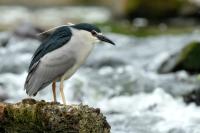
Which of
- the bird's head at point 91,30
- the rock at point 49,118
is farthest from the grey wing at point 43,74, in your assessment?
the rock at point 49,118

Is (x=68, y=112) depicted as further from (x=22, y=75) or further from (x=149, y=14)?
(x=149, y=14)

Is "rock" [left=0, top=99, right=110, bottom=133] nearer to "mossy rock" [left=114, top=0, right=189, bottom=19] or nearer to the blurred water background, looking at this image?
the blurred water background

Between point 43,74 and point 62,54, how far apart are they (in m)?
0.28

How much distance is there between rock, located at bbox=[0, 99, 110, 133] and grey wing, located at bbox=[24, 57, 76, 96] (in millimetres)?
544

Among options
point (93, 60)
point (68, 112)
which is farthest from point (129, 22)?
point (68, 112)

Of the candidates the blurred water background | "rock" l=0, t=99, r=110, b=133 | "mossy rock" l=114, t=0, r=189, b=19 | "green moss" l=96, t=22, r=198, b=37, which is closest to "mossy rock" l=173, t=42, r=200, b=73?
the blurred water background

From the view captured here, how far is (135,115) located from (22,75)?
317cm

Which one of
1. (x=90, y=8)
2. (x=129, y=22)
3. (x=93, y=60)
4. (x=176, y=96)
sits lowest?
(x=176, y=96)

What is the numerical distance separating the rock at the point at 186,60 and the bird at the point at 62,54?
605 centimetres

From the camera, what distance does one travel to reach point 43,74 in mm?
6973

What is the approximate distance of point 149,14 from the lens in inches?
865

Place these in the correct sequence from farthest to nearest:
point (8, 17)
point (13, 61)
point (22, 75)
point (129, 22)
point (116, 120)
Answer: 1. point (8, 17)
2. point (129, 22)
3. point (13, 61)
4. point (22, 75)
5. point (116, 120)

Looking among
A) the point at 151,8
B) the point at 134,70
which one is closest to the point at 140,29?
the point at 151,8

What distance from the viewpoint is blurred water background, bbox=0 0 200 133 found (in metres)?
10.1
